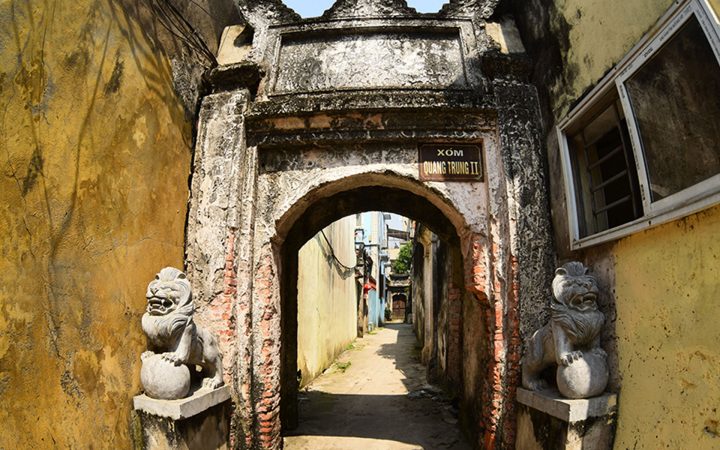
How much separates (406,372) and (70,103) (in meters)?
8.33

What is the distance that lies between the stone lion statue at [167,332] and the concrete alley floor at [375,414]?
2.22m

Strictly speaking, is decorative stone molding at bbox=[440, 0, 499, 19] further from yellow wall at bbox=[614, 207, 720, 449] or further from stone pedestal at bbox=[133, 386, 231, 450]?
stone pedestal at bbox=[133, 386, 231, 450]

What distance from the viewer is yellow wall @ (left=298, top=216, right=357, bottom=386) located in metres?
7.68

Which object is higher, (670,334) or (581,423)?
(670,334)

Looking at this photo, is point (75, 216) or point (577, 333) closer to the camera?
point (75, 216)

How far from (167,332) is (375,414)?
3.82m

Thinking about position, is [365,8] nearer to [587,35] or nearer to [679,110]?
[587,35]

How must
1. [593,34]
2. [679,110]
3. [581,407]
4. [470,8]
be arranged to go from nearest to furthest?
1. [679,110]
2. [581,407]
3. [593,34]
4. [470,8]

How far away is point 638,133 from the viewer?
8.52ft

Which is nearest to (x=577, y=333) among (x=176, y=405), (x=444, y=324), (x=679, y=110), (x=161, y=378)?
(x=679, y=110)

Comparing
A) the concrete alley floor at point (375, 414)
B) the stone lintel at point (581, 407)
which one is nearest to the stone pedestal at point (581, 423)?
the stone lintel at point (581, 407)

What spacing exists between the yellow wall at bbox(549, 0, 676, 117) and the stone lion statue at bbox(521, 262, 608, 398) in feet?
4.60

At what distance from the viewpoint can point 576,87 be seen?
133 inches

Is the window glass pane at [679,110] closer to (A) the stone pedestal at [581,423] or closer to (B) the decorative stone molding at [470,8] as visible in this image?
(A) the stone pedestal at [581,423]
